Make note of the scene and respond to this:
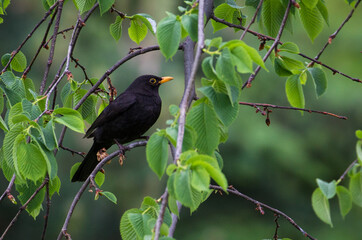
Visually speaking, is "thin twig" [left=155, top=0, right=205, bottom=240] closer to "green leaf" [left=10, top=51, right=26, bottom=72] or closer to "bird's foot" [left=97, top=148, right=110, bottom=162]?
"green leaf" [left=10, top=51, right=26, bottom=72]

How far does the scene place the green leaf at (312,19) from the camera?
2450 mm

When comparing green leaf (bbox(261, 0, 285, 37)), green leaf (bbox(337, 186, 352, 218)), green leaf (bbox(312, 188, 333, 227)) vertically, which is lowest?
green leaf (bbox(312, 188, 333, 227))

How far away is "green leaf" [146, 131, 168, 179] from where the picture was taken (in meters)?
1.63

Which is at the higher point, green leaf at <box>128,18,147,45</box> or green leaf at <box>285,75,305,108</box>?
green leaf at <box>285,75,305,108</box>

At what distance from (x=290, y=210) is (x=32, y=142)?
12356mm

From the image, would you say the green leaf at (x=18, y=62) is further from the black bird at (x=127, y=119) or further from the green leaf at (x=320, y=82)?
the green leaf at (x=320, y=82)

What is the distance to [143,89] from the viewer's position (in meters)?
4.43

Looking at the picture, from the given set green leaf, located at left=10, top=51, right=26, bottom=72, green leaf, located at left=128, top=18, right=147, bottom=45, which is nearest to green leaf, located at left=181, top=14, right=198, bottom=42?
green leaf, located at left=128, top=18, right=147, bottom=45

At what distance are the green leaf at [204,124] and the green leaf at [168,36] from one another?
0.62 feet

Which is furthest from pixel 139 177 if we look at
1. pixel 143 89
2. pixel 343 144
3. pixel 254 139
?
pixel 143 89

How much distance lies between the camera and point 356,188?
1698mm

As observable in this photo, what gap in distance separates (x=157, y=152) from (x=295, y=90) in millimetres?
845

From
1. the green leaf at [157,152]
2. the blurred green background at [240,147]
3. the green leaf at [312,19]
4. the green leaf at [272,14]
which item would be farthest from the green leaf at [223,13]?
the blurred green background at [240,147]

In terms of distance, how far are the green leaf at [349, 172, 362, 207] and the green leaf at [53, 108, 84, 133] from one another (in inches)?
36.0
